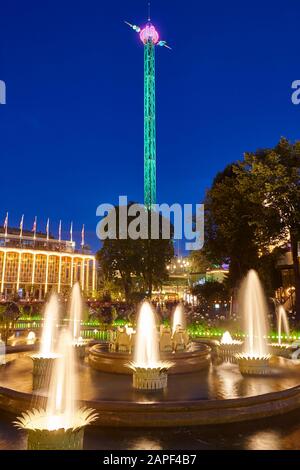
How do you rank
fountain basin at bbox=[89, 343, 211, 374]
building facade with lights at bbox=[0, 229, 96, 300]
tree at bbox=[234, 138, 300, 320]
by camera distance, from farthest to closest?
building facade with lights at bbox=[0, 229, 96, 300], tree at bbox=[234, 138, 300, 320], fountain basin at bbox=[89, 343, 211, 374]

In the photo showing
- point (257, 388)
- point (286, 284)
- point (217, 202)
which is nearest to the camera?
point (257, 388)

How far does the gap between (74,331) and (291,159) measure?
57.0 feet

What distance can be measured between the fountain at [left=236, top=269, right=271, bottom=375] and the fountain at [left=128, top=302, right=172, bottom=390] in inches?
99.4

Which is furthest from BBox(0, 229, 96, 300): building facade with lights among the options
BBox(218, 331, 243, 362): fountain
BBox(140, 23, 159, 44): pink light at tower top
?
BBox(218, 331, 243, 362): fountain

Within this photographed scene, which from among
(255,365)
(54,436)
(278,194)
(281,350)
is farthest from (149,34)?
(54,436)

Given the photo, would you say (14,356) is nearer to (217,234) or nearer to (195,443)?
(195,443)

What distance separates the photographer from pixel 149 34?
241 ft

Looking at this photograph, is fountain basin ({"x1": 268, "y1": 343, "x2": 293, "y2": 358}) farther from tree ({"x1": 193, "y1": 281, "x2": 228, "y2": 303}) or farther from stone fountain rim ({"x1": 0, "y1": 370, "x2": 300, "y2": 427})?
tree ({"x1": 193, "y1": 281, "x2": 228, "y2": 303})

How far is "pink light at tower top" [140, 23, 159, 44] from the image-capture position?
7288 centimetres

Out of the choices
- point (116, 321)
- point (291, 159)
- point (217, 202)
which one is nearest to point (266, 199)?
point (291, 159)

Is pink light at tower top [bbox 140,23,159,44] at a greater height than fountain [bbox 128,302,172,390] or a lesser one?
greater

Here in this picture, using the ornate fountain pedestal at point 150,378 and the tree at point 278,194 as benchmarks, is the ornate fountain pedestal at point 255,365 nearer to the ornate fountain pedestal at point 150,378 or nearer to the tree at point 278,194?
the ornate fountain pedestal at point 150,378

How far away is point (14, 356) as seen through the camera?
47.6 feet

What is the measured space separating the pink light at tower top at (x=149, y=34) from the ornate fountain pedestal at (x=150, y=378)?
7509cm
